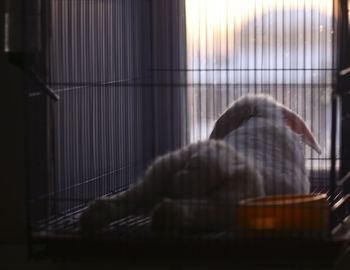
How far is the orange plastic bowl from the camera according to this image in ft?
7.11

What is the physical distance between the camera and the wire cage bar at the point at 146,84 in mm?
2393

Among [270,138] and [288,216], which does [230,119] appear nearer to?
[270,138]

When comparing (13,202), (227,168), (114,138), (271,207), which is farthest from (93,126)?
(271,207)

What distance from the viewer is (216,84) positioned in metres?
2.51

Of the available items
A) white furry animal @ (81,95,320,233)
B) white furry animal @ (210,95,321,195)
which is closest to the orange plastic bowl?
white furry animal @ (81,95,320,233)

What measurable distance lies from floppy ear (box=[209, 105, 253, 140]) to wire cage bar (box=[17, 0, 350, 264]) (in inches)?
2.1

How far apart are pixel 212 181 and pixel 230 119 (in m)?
0.42

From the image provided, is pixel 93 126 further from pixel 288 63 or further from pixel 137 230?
pixel 288 63

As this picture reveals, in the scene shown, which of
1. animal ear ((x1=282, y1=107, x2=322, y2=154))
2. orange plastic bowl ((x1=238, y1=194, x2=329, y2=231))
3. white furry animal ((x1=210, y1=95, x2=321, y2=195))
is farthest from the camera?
animal ear ((x1=282, y1=107, x2=322, y2=154))

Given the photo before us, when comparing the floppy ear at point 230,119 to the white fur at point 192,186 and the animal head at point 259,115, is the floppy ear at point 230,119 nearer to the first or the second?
the animal head at point 259,115

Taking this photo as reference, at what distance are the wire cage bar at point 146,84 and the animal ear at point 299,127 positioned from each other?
0.05m

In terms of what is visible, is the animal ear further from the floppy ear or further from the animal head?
the floppy ear

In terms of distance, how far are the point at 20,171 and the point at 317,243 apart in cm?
92

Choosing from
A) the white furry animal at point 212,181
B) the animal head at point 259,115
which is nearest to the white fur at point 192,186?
the white furry animal at point 212,181
